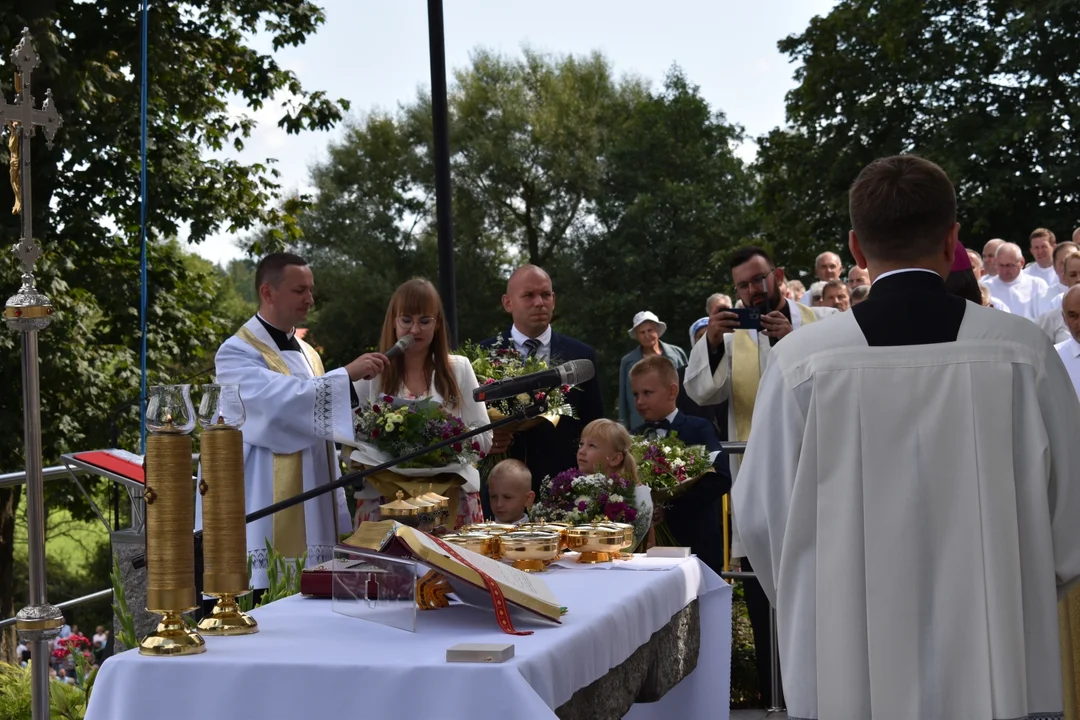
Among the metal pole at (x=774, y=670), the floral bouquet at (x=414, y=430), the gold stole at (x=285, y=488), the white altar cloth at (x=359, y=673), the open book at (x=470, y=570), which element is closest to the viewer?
the white altar cloth at (x=359, y=673)

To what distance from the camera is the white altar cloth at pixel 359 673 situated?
2.42 m

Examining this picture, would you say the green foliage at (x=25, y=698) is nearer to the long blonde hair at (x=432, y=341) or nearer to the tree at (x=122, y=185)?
the long blonde hair at (x=432, y=341)

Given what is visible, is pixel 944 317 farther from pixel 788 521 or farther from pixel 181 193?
pixel 181 193

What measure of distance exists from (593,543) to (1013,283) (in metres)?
8.81

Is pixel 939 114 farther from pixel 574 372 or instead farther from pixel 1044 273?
pixel 574 372

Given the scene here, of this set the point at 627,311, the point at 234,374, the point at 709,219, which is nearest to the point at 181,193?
the point at 234,374

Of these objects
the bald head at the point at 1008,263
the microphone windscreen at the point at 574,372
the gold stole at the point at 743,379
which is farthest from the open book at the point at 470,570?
the bald head at the point at 1008,263

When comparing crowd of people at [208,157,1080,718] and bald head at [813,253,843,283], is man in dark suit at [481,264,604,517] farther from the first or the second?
bald head at [813,253,843,283]

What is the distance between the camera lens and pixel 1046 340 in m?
2.88

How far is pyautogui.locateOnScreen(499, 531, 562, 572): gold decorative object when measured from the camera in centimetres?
358

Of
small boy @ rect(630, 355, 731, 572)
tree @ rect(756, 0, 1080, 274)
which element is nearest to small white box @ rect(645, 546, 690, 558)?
small boy @ rect(630, 355, 731, 572)

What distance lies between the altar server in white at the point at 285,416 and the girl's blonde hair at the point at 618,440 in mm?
993

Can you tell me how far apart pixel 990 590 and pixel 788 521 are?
464 mm

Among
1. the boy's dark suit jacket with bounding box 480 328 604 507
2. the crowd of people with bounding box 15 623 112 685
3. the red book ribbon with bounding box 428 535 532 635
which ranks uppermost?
the boy's dark suit jacket with bounding box 480 328 604 507
